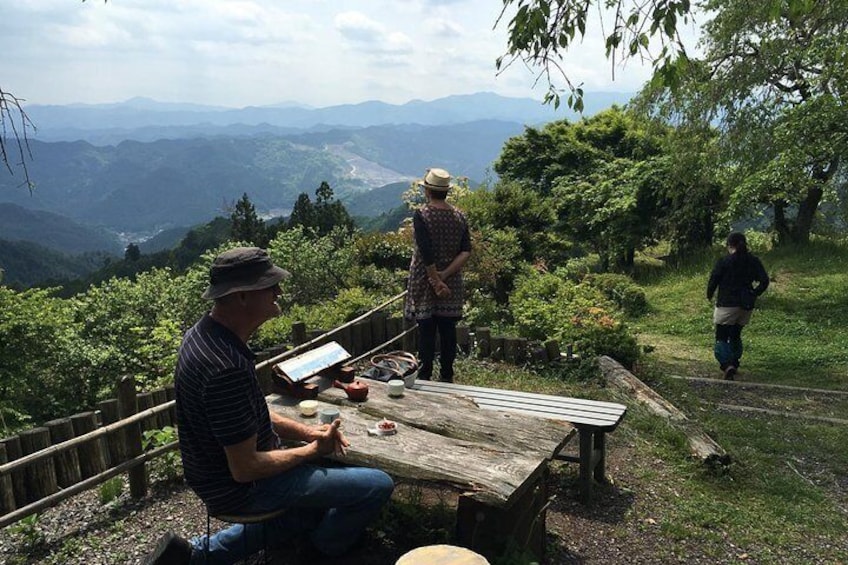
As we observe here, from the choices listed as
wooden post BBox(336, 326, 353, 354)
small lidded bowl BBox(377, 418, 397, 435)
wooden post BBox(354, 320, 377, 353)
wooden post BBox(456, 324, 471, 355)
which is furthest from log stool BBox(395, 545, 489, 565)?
wooden post BBox(456, 324, 471, 355)

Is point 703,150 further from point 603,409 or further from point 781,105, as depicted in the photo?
point 603,409

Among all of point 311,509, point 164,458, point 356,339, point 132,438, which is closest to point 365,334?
point 356,339

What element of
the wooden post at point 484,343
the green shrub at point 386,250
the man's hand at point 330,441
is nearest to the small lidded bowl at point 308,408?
the man's hand at point 330,441

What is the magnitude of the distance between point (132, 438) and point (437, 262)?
2.97 meters

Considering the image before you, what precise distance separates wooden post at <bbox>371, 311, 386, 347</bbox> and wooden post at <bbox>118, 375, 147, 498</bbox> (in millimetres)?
3653

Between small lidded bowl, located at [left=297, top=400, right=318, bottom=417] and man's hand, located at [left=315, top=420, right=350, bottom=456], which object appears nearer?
man's hand, located at [left=315, top=420, right=350, bottom=456]

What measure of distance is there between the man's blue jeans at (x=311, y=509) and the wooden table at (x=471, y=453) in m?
0.21

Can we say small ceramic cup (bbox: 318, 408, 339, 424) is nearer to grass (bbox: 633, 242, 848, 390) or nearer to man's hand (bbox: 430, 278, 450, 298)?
man's hand (bbox: 430, 278, 450, 298)

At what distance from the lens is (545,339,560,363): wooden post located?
25.7 feet

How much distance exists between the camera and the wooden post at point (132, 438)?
4.84 metres

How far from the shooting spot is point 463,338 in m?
8.43

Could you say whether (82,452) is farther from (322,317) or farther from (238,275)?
(322,317)

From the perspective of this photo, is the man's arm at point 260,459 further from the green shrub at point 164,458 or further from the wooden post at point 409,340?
the wooden post at point 409,340

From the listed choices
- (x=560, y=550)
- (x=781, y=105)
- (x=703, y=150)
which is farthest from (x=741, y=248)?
(x=703, y=150)
